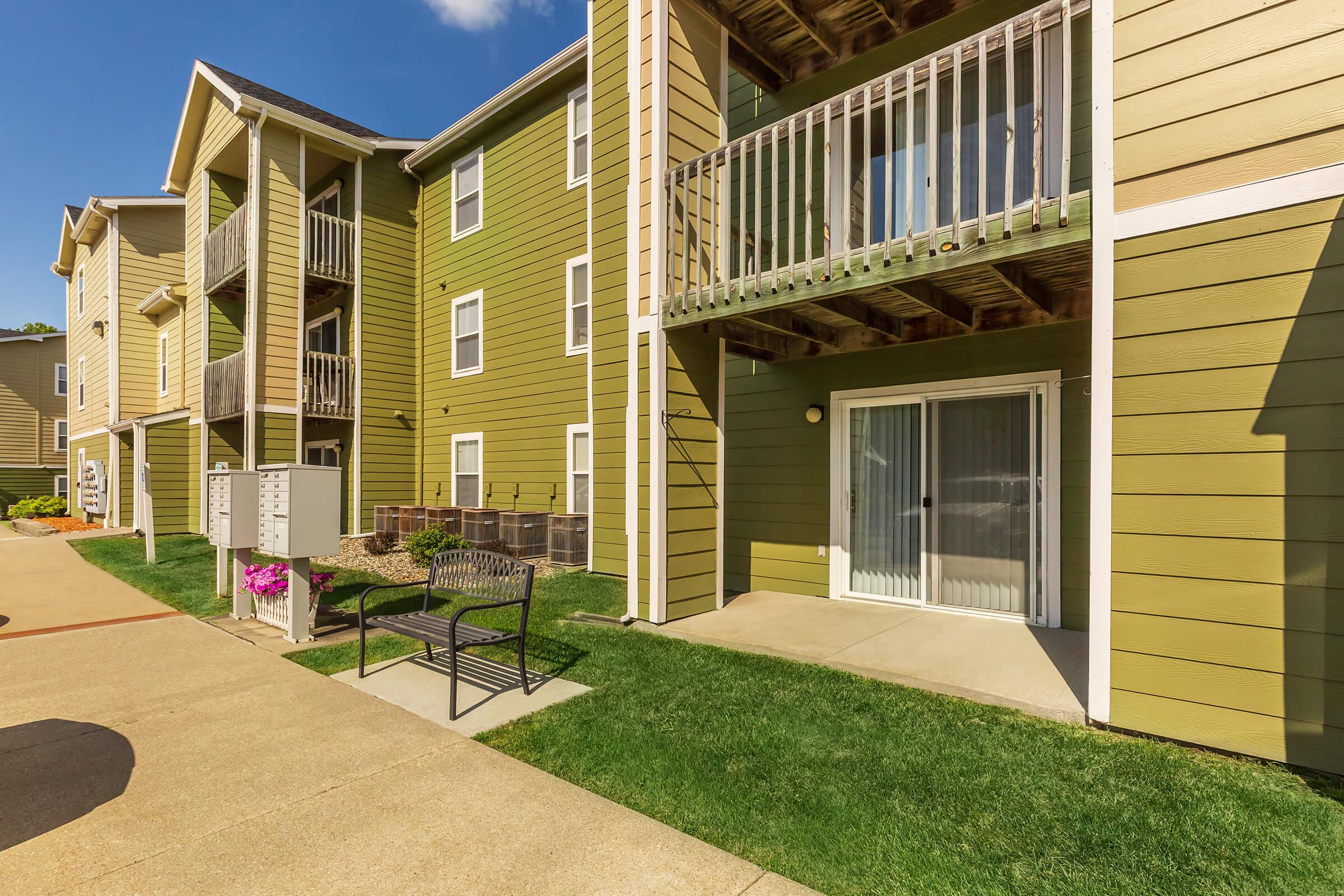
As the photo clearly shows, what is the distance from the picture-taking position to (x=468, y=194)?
12141mm

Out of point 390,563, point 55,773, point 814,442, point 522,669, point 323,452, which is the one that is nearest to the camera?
point 55,773

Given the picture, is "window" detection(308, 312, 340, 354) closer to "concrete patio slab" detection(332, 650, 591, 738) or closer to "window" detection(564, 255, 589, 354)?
"window" detection(564, 255, 589, 354)

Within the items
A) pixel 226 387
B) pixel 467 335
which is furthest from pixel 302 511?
pixel 226 387

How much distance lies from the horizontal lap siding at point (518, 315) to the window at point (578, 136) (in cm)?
18

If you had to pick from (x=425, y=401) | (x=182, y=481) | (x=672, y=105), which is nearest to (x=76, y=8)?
(x=182, y=481)

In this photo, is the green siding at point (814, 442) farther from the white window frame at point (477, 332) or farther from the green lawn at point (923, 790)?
the white window frame at point (477, 332)

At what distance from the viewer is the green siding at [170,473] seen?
12.9m

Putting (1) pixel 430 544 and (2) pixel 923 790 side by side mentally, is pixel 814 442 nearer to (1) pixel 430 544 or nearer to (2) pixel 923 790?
(2) pixel 923 790

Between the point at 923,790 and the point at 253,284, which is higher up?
the point at 253,284

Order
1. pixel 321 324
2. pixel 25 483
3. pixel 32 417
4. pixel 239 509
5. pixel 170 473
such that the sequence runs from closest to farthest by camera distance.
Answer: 1. pixel 239 509
2. pixel 170 473
3. pixel 321 324
4. pixel 25 483
5. pixel 32 417

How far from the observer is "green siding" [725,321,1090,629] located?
5.45 meters

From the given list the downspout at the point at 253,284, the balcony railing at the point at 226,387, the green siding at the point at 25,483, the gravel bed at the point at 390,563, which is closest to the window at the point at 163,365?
the balcony railing at the point at 226,387

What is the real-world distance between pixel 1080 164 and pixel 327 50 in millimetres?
24154

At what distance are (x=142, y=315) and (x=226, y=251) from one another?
558 centimetres
